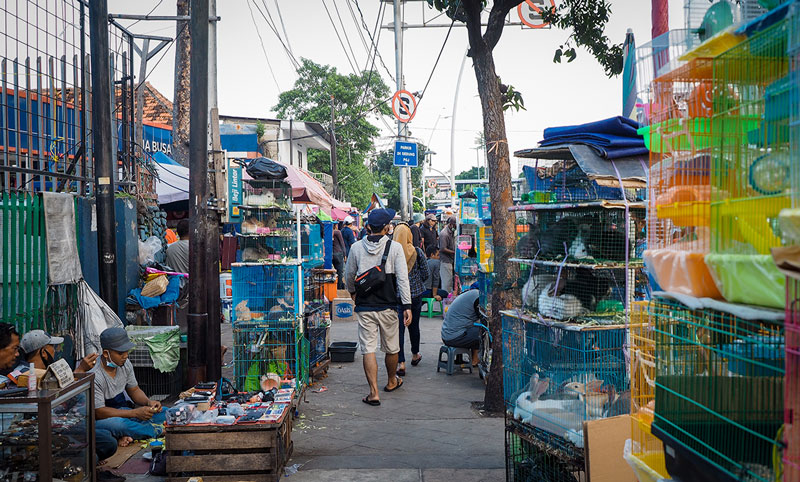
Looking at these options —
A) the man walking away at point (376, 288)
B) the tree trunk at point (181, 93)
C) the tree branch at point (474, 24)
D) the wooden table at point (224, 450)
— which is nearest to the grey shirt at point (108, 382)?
the wooden table at point (224, 450)

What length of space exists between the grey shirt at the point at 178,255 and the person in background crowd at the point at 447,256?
239 inches

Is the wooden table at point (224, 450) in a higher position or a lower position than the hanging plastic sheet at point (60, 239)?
lower

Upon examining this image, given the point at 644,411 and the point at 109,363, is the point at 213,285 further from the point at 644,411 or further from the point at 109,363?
the point at 644,411

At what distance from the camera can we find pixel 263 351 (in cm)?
729

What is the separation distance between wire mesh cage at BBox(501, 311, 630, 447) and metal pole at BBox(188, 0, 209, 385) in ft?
12.4

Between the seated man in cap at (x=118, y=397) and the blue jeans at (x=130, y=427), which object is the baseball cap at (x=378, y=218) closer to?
the seated man in cap at (x=118, y=397)

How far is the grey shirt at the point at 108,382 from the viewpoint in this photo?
5.77 metres

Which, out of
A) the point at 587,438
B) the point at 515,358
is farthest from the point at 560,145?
the point at 587,438

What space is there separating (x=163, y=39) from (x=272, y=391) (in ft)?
23.6

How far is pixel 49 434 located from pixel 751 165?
3.90 metres

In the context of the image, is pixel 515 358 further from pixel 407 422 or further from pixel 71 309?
pixel 71 309

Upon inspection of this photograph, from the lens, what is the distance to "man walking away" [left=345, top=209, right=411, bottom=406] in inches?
300

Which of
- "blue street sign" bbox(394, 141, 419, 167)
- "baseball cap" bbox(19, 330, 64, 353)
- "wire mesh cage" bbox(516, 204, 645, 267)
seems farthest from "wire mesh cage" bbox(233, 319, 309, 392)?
"blue street sign" bbox(394, 141, 419, 167)

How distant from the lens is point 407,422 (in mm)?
6969
